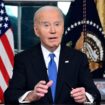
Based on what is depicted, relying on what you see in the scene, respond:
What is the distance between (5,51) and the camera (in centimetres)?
350

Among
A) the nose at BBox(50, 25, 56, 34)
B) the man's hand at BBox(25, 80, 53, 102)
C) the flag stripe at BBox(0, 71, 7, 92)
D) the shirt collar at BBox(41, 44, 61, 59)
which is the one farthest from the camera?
the flag stripe at BBox(0, 71, 7, 92)

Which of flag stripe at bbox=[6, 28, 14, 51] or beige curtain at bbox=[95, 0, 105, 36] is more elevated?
beige curtain at bbox=[95, 0, 105, 36]

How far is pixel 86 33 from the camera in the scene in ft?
11.4

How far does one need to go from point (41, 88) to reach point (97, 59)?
188 centimetres

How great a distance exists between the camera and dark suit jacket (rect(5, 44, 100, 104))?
1875 mm

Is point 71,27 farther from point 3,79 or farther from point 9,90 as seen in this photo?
point 9,90

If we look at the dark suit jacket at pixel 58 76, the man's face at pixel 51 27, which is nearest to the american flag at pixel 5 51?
the dark suit jacket at pixel 58 76

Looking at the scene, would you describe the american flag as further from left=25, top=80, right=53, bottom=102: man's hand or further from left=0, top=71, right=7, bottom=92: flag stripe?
left=25, top=80, right=53, bottom=102: man's hand

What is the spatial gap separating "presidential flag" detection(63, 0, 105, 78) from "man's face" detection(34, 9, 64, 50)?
1566mm

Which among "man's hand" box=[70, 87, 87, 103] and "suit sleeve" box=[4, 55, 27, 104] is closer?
"man's hand" box=[70, 87, 87, 103]

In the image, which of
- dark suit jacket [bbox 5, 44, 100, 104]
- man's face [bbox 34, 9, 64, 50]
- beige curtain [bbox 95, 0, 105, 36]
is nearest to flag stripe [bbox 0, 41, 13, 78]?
beige curtain [bbox 95, 0, 105, 36]

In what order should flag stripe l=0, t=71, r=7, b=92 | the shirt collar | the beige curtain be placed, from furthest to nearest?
flag stripe l=0, t=71, r=7, b=92
the beige curtain
the shirt collar

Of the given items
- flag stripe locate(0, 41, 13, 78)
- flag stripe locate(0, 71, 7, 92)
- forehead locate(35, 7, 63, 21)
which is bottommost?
flag stripe locate(0, 71, 7, 92)

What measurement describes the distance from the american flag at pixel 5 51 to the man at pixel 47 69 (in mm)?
1461
